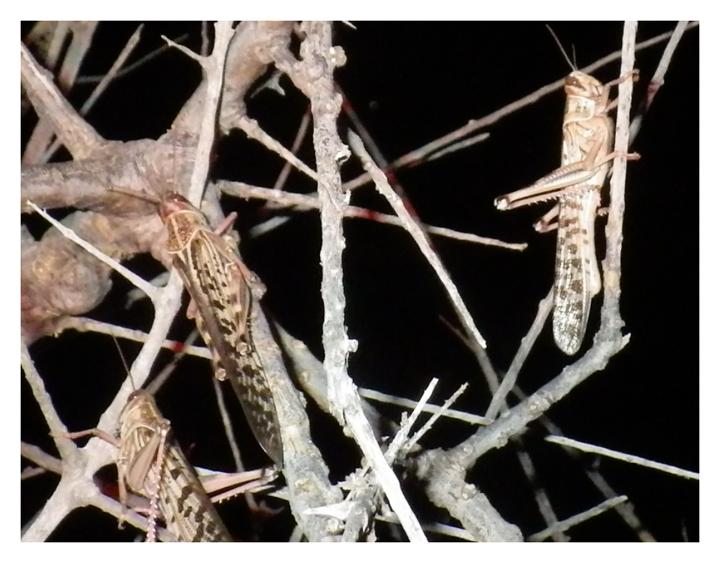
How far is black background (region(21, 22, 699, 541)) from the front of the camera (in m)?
2.13

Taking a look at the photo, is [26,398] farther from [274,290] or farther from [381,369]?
[381,369]

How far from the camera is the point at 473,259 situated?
2705 mm

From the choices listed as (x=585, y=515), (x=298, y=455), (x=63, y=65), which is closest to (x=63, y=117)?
(x=63, y=65)

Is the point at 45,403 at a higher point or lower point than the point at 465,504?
higher

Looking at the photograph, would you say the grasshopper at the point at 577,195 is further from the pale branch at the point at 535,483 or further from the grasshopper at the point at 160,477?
the grasshopper at the point at 160,477

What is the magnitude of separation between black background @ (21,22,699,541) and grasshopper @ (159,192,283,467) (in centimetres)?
61

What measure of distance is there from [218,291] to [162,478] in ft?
1.21

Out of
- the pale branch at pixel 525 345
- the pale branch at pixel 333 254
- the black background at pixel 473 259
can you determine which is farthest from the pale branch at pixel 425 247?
the black background at pixel 473 259

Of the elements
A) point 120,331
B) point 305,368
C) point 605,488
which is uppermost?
point 120,331

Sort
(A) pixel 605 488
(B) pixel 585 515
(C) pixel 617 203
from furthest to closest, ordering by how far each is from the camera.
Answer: (A) pixel 605 488 < (B) pixel 585 515 < (C) pixel 617 203

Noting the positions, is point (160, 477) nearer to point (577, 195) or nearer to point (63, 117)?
point (63, 117)

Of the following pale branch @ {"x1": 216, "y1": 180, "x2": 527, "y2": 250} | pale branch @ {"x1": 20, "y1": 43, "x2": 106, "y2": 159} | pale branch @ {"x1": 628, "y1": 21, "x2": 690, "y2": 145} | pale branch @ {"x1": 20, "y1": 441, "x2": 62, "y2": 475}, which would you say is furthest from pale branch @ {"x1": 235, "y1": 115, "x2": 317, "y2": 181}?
pale branch @ {"x1": 20, "y1": 441, "x2": 62, "y2": 475}

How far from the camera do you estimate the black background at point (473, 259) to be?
2133mm
